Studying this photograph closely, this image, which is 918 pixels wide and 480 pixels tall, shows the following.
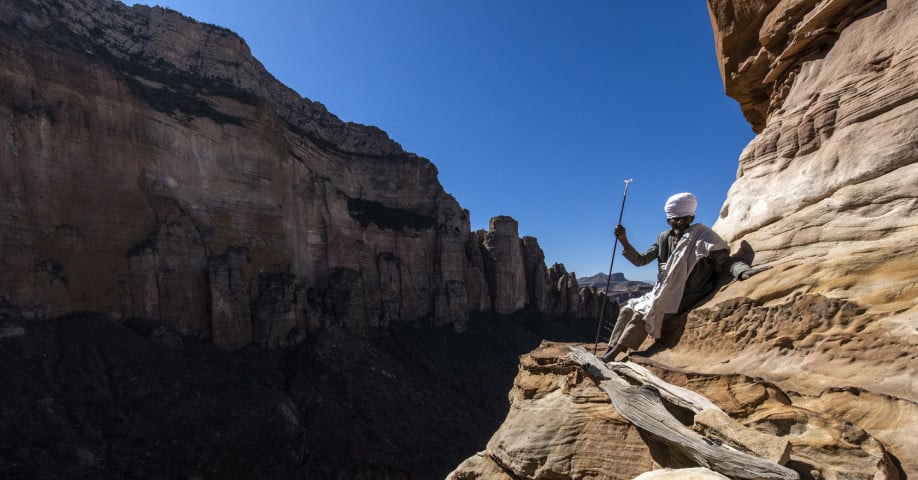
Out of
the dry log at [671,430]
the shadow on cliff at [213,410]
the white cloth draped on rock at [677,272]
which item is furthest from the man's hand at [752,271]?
the shadow on cliff at [213,410]

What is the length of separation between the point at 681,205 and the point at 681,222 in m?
0.18

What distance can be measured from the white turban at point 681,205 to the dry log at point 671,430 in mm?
1727

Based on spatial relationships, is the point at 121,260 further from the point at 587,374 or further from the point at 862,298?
the point at 862,298

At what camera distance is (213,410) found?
2139 cm

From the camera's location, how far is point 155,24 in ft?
94.9

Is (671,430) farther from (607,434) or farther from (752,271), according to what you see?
(752,271)

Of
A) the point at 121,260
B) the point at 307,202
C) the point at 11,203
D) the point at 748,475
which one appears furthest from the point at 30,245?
the point at 748,475

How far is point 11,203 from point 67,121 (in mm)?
4702

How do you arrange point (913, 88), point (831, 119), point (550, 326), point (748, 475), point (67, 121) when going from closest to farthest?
point (748, 475)
point (913, 88)
point (831, 119)
point (67, 121)
point (550, 326)

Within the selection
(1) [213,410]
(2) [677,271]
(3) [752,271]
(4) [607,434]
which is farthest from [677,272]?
(1) [213,410]

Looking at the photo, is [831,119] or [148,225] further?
[148,225]

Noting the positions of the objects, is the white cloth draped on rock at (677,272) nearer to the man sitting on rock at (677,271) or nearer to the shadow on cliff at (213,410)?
the man sitting on rock at (677,271)

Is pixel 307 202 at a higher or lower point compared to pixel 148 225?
higher

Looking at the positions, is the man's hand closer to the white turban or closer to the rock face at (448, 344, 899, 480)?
the white turban
